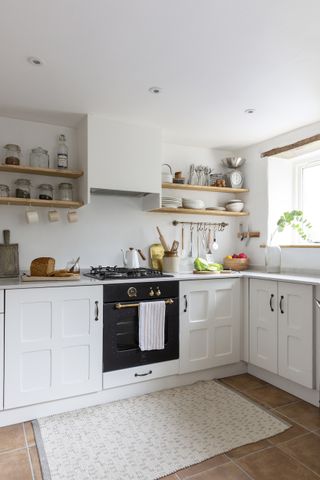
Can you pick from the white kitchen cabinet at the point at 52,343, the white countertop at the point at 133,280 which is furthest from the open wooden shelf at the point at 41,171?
the white kitchen cabinet at the point at 52,343

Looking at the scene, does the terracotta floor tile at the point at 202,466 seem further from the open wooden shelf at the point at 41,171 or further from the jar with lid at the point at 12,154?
the jar with lid at the point at 12,154

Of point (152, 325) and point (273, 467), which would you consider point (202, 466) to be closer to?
point (273, 467)

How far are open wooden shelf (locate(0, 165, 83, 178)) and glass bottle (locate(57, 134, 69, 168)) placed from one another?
0.22ft

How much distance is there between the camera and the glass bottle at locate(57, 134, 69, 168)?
9.34 feet

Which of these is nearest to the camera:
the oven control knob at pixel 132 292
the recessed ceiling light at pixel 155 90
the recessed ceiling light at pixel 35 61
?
the recessed ceiling light at pixel 35 61

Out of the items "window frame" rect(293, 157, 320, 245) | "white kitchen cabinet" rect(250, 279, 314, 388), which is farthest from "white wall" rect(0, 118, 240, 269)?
"white kitchen cabinet" rect(250, 279, 314, 388)

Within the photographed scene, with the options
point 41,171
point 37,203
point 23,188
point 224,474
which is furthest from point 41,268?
point 224,474

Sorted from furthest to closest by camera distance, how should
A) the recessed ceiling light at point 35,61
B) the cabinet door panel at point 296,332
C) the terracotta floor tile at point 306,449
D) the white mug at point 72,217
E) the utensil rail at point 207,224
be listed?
the utensil rail at point 207,224 → the white mug at point 72,217 → the cabinet door panel at point 296,332 → the recessed ceiling light at point 35,61 → the terracotta floor tile at point 306,449

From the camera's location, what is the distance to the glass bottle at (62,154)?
112 inches

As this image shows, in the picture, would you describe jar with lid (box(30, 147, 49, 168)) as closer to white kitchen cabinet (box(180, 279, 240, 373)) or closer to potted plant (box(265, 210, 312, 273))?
white kitchen cabinet (box(180, 279, 240, 373))

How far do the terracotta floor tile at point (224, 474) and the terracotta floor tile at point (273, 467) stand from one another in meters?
0.05

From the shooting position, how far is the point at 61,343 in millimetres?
2338

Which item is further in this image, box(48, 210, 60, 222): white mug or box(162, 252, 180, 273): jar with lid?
box(162, 252, 180, 273): jar with lid

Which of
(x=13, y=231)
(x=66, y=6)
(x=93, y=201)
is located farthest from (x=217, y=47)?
(x=13, y=231)
